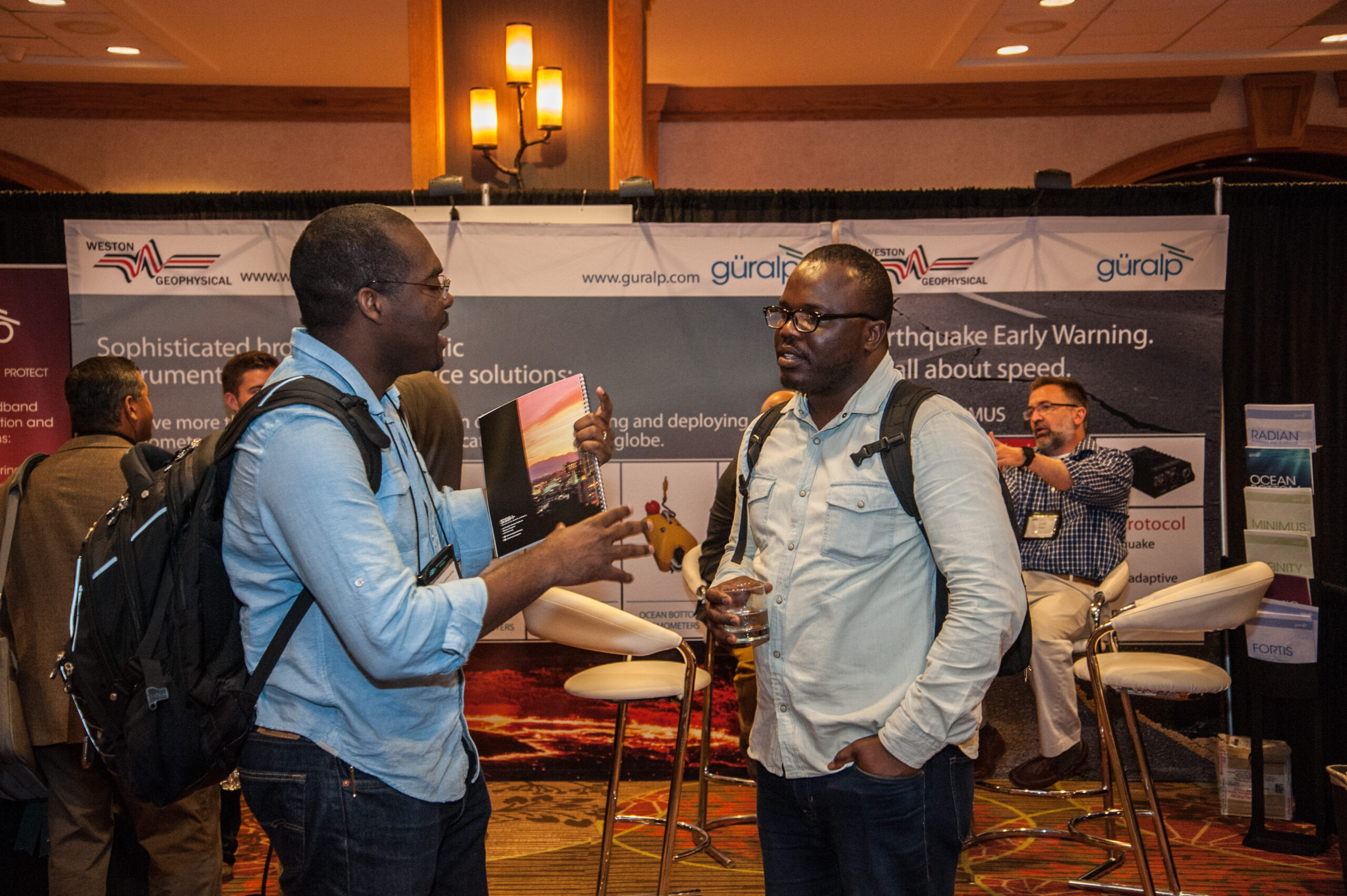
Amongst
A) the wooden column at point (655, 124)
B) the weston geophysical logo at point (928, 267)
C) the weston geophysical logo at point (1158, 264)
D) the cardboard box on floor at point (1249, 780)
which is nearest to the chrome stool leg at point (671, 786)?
the weston geophysical logo at point (928, 267)

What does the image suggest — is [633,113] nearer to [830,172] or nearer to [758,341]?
[758,341]

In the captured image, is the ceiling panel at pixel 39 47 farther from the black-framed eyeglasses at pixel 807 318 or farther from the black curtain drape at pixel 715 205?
the black-framed eyeglasses at pixel 807 318

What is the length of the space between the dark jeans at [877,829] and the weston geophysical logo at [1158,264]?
3.39m

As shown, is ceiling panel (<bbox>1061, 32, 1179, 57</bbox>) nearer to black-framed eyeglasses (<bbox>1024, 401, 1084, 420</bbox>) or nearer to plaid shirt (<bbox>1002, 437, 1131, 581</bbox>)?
black-framed eyeglasses (<bbox>1024, 401, 1084, 420</bbox>)

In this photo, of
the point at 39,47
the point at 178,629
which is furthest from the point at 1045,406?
the point at 39,47

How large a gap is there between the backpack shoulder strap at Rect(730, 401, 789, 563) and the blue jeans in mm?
821

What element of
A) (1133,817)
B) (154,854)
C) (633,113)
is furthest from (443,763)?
(633,113)

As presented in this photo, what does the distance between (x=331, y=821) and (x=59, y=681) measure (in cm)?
189

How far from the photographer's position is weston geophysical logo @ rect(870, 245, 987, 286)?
4.47 metres

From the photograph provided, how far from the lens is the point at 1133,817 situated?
2.91 metres

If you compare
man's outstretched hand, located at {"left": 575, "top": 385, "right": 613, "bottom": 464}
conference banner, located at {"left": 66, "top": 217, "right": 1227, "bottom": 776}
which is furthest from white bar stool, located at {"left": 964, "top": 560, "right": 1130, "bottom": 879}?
man's outstretched hand, located at {"left": 575, "top": 385, "right": 613, "bottom": 464}

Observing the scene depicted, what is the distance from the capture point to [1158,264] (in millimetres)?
4449

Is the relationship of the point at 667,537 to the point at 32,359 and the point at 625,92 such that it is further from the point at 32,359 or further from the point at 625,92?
the point at 32,359

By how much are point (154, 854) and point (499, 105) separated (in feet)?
11.3
